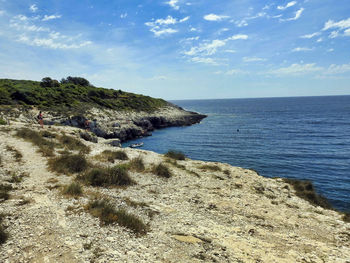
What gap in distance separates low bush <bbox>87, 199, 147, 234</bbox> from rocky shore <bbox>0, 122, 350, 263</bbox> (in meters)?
0.25

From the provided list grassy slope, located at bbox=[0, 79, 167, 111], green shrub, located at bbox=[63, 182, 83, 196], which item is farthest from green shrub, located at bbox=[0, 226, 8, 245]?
grassy slope, located at bbox=[0, 79, 167, 111]

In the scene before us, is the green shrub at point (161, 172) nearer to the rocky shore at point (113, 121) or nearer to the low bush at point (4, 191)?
the low bush at point (4, 191)

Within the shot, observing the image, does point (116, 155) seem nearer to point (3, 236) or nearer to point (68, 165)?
point (68, 165)

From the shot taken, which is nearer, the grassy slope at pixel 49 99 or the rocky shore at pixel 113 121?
the rocky shore at pixel 113 121

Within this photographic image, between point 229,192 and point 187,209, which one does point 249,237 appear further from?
point 229,192

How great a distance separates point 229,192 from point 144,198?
6859mm

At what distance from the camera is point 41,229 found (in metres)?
8.70

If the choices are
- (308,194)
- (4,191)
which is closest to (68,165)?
(4,191)

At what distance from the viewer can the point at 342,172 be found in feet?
96.8

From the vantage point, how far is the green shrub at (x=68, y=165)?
16.1 metres

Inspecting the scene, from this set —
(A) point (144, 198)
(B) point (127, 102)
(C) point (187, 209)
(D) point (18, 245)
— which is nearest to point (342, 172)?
(C) point (187, 209)

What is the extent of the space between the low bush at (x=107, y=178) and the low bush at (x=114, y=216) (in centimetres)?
369

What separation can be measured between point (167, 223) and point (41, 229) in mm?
5547

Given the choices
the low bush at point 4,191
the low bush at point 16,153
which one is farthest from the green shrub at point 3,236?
the low bush at point 16,153
